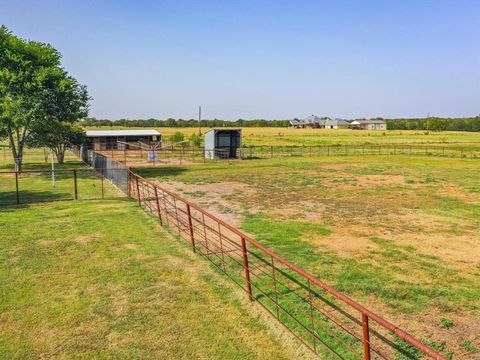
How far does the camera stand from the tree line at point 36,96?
26.8 m

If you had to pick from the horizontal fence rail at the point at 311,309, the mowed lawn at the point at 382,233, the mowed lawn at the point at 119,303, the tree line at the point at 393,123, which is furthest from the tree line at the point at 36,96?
the tree line at the point at 393,123

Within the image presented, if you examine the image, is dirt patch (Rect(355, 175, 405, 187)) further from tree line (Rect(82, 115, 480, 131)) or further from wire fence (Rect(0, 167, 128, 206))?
tree line (Rect(82, 115, 480, 131))

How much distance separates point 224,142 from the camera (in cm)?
4275

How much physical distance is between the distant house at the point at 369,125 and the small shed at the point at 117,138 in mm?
133156

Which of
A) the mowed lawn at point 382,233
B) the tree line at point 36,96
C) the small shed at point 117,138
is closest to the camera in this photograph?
the mowed lawn at point 382,233

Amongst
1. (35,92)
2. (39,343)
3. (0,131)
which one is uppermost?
(35,92)

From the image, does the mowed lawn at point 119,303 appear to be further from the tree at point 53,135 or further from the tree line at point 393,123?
the tree line at point 393,123

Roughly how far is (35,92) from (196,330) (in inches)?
1060

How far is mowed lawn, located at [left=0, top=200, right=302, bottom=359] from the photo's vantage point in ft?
19.6

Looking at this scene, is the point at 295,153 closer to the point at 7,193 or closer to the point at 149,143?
the point at 149,143

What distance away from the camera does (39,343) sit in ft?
20.0

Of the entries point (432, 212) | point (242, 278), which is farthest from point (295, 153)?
point (242, 278)

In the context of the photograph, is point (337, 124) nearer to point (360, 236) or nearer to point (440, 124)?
point (440, 124)

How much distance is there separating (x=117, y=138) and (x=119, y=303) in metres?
53.4
